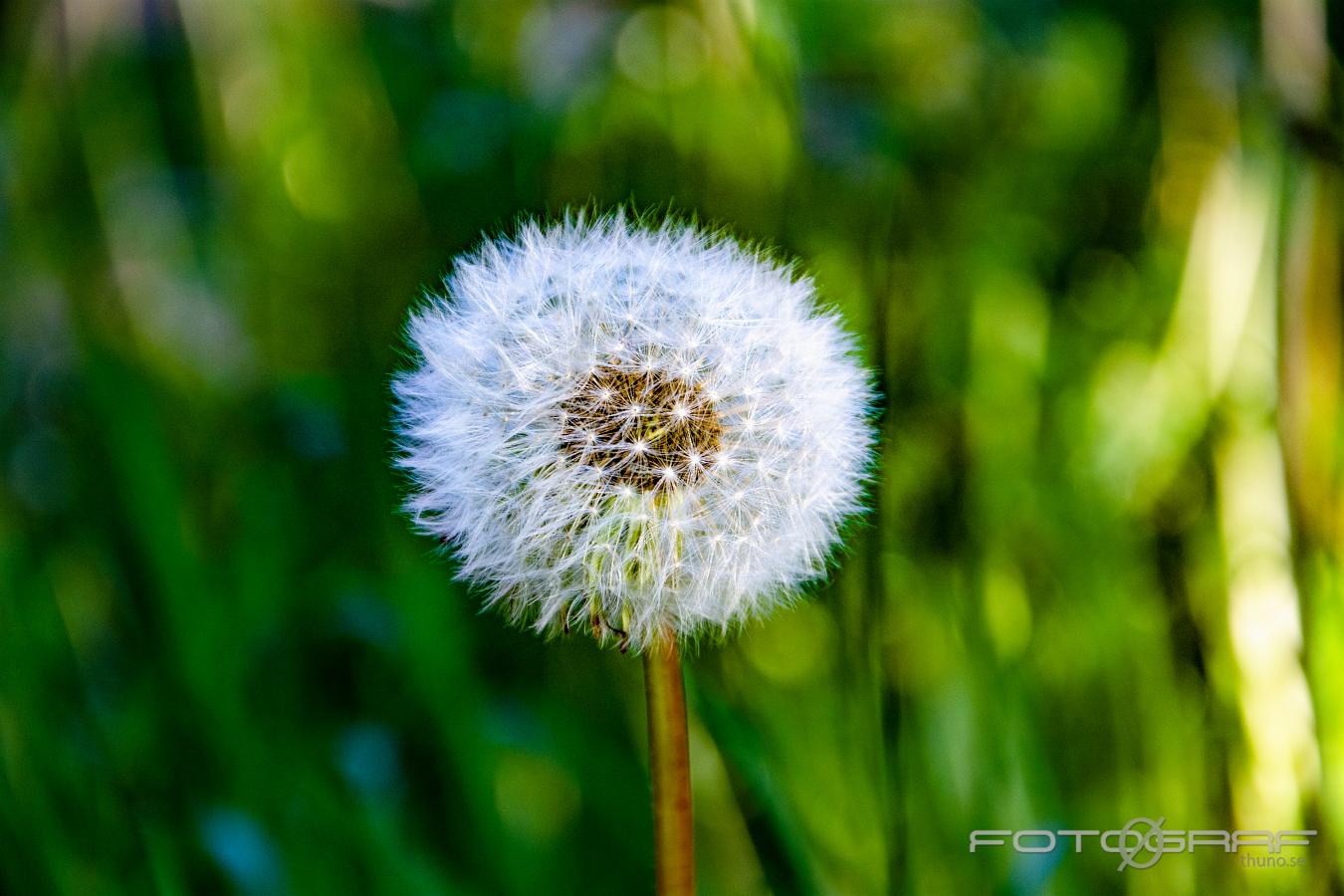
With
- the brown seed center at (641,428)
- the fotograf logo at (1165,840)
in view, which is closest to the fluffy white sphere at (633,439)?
the brown seed center at (641,428)

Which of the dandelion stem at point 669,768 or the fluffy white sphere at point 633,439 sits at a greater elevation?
the fluffy white sphere at point 633,439

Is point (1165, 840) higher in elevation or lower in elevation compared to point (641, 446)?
lower

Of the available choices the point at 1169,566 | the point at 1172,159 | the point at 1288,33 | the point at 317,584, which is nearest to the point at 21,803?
the point at 317,584

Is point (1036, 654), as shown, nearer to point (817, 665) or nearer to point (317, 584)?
point (817, 665)

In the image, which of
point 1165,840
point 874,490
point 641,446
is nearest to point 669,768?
point 641,446

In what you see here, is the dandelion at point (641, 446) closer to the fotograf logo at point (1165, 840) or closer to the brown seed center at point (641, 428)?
the brown seed center at point (641, 428)

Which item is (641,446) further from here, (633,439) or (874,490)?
(874,490)

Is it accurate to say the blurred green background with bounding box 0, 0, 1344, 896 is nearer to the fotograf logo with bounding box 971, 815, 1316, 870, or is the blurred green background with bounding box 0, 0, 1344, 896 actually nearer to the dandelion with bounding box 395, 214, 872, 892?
the fotograf logo with bounding box 971, 815, 1316, 870
